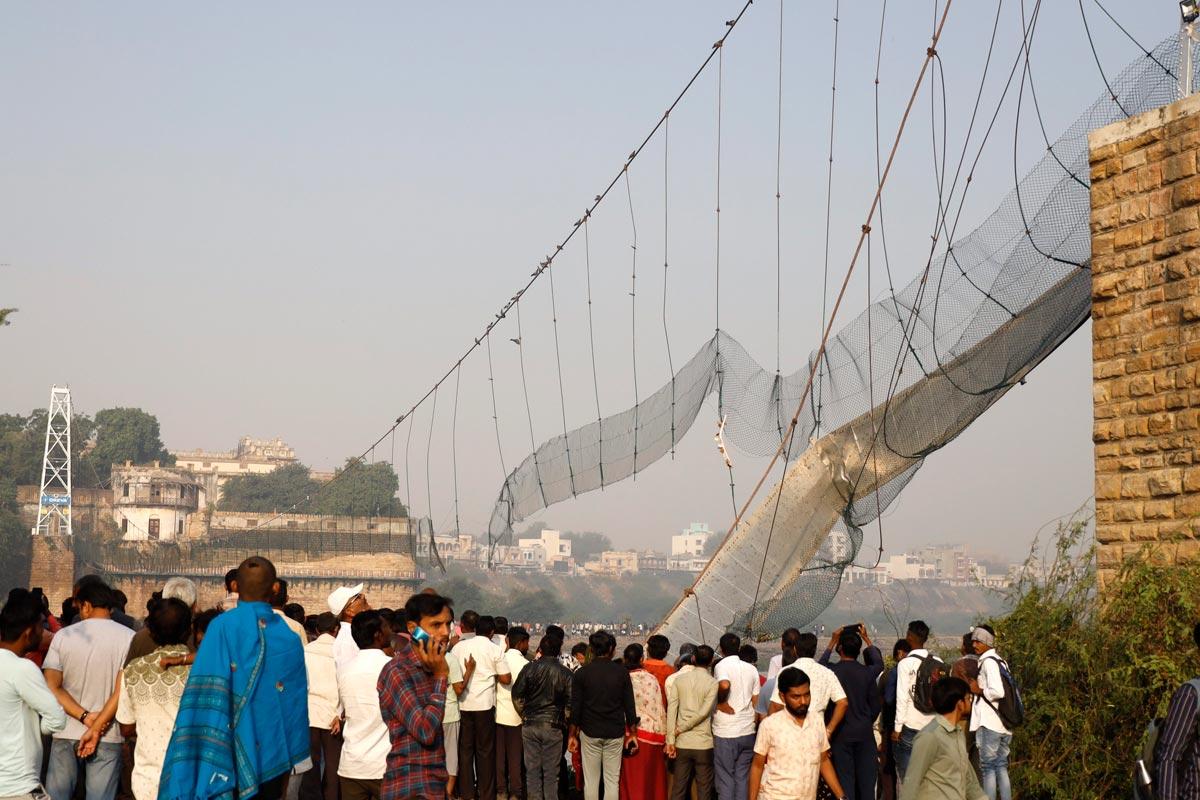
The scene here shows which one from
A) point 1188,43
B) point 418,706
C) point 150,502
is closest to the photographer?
point 418,706

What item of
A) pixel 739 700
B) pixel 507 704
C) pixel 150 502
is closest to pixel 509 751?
pixel 507 704

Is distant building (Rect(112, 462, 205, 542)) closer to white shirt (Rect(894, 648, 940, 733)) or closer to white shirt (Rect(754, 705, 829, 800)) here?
white shirt (Rect(894, 648, 940, 733))

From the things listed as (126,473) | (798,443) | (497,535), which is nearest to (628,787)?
(798,443)

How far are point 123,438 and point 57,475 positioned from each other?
2790 cm

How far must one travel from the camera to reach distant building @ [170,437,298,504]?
465 feet

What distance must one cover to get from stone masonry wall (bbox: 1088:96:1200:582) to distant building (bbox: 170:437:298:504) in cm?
13255

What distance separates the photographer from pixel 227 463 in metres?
156

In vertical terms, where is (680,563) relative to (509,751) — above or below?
below

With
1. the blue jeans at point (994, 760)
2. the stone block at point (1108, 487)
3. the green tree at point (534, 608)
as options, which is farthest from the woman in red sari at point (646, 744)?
the green tree at point (534, 608)

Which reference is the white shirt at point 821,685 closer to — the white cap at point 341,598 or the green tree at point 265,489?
the white cap at point 341,598

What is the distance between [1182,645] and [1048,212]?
10.5 ft

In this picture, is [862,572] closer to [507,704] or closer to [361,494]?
[507,704]

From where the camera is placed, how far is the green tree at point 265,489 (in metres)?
128

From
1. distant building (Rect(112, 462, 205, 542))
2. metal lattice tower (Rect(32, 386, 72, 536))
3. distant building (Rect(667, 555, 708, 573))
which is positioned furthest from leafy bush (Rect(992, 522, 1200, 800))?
distant building (Rect(667, 555, 708, 573))
